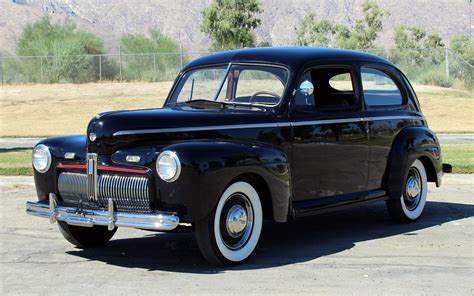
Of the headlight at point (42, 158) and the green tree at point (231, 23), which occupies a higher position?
the green tree at point (231, 23)

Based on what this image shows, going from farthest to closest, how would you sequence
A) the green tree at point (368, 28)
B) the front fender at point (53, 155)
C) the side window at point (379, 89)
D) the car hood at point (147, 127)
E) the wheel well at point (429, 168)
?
1. the green tree at point (368, 28)
2. the wheel well at point (429, 168)
3. the side window at point (379, 89)
4. the front fender at point (53, 155)
5. the car hood at point (147, 127)

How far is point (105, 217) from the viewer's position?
6562mm

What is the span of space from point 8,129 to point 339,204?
24423 millimetres

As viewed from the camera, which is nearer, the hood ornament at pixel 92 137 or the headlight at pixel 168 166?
the headlight at pixel 168 166

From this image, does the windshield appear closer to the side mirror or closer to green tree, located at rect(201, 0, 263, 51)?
the side mirror

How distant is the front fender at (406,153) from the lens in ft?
28.3

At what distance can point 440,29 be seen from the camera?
13150 centimetres

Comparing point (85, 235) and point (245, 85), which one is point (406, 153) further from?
point (85, 235)

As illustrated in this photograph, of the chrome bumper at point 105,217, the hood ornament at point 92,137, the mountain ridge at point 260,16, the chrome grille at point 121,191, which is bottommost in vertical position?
the chrome bumper at point 105,217

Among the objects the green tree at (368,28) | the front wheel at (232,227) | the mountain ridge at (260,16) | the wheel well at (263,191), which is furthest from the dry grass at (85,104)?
the mountain ridge at (260,16)

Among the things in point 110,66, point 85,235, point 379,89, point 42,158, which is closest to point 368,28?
point 110,66

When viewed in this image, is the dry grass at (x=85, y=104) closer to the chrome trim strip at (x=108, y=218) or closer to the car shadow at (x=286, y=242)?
the car shadow at (x=286, y=242)

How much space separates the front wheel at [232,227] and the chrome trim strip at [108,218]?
0.34 m

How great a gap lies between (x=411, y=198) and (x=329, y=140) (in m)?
1.69
